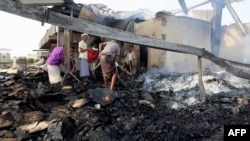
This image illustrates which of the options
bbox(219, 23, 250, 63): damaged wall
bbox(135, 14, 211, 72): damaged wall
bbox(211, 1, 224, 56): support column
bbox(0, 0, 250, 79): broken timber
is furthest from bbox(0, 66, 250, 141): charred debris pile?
bbox(211, 1, 224, 56): support column

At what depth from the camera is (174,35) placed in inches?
437

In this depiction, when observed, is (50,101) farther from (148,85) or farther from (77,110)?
(148,85)

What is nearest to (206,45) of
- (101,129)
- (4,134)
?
(101,129)

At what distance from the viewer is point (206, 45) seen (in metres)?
12.4

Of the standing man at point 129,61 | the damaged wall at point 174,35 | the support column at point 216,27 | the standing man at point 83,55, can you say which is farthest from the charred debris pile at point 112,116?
the support column at point 216,27

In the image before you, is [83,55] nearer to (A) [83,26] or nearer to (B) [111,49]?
(B) [111,49]

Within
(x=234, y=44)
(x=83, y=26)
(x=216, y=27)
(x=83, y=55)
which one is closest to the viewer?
(x=83, y=26)

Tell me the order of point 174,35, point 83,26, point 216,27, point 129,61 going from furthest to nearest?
point 216,27, point 129,61, point 174,35, point 83,26

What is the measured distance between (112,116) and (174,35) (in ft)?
22.5

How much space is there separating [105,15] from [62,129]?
28.1ft

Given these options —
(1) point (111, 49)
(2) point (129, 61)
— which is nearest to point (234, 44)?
Answer: (2) point (129, 61)

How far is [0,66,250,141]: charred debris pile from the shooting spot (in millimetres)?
4359

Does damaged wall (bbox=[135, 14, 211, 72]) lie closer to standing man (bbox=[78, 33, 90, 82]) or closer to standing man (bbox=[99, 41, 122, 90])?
standing man (bbox=[78, 33, 90, 82])

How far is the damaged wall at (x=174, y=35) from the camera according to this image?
1088 centimetres
